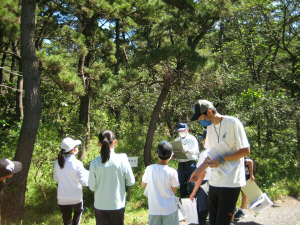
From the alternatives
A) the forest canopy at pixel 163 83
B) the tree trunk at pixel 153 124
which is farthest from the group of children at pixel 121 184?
the tree trunk at pixel 153 124

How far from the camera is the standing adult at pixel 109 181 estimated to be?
322 centimetres

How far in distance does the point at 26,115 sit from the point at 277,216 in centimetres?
539

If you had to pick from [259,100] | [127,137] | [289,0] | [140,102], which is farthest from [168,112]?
[289,0]

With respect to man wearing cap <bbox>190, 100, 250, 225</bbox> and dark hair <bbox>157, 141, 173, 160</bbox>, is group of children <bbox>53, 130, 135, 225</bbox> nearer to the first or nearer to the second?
dark hair <bbox>157, 141, 173, 160</bbox>

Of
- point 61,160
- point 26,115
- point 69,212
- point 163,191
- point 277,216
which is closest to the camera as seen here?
point 163,191

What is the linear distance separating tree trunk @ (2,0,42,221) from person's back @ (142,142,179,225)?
3.44 m

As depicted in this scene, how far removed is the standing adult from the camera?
3.22 meters

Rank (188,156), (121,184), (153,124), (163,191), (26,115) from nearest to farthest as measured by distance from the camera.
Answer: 1. (163,191)
2. (121,184)
3. (188,156)
4. (26,115)
5. (153,124)

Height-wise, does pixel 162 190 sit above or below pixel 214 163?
below

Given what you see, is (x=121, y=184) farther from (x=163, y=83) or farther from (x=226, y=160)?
(x=163, y=83)

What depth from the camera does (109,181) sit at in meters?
3.22

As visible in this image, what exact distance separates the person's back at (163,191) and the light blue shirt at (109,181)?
1.15 ft

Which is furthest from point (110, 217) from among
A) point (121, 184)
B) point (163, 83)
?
point (163, 83)

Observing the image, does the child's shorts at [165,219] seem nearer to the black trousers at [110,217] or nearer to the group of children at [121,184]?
the group of children at [121,184]
